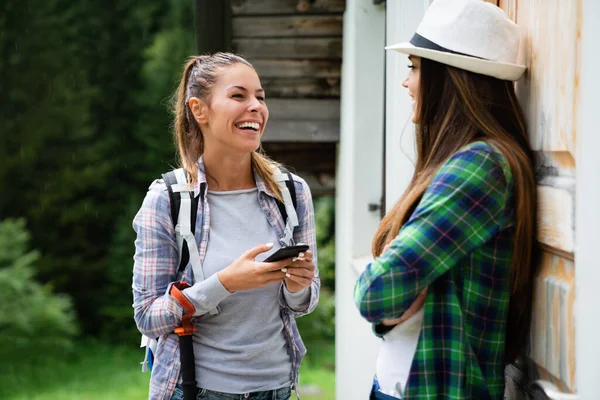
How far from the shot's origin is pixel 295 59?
5.71 m

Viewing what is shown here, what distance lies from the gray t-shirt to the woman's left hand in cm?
7

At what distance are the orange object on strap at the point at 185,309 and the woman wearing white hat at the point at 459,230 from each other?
55 cm

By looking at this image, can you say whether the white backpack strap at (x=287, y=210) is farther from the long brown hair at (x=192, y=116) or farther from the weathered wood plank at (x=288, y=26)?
the weathered wood plank at (x=288, y=26)

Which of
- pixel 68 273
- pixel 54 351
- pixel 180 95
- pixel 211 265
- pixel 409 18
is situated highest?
pixel 409 18

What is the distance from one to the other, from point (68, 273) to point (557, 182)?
15151mm

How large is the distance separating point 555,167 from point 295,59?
13.6 feet

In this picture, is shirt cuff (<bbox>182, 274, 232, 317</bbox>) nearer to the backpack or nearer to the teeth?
the backpack

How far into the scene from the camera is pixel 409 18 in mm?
3129

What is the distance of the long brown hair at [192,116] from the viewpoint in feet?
7.85

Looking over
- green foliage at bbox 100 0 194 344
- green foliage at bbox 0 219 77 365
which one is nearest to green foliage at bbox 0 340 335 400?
green foliage at bbox 0 219 77 365

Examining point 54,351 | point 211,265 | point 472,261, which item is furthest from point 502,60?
point 54,351

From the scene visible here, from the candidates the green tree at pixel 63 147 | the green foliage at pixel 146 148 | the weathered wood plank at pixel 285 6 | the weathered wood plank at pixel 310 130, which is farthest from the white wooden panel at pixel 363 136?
the green tree at pixel 63 147

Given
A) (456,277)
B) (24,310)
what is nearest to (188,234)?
(456,277)

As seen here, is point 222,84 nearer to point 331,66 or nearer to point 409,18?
point 409,18
